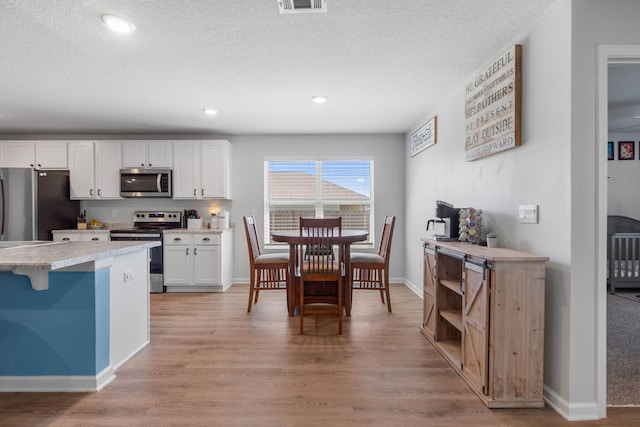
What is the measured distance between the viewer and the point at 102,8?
198 centimetres

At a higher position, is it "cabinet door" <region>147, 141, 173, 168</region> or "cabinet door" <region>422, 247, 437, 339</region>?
"cabinet door" <region>147, 141, 173, 168</region>

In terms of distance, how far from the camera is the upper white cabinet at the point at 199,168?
489 cm

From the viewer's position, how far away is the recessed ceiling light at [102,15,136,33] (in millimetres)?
2057

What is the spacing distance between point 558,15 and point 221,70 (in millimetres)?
2470

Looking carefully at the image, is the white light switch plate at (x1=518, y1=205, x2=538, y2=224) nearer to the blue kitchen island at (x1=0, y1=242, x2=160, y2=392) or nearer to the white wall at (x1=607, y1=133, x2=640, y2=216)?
the blue kitchen island at (x1=0, y1=242, x2=160, y2=392)

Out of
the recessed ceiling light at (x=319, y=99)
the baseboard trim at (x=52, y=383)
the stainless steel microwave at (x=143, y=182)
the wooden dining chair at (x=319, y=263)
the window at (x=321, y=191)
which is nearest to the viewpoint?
the baseboard trim at (x=52, y=383)

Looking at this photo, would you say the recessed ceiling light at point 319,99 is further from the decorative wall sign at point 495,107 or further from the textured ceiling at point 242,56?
the decorative wall sign at point 495,107

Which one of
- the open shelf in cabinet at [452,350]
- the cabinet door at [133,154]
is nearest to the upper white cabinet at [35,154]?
the cabinet door at [133,154]

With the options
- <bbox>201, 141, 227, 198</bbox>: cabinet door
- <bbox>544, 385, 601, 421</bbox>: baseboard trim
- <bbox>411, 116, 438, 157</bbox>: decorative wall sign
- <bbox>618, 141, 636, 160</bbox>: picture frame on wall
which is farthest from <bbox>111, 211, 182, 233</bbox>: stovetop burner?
<bbox>618, 141, 636, 160</bbox>: picture frame on wall

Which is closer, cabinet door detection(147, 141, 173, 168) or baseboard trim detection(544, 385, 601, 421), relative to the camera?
baseboard trim detection(544, 385, 601, 421)

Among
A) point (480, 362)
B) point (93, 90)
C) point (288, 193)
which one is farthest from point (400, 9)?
point (288, 193)

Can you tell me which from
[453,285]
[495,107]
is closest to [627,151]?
[495,107]

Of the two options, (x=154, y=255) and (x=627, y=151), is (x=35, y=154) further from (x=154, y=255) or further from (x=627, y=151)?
(x=627, y=151)

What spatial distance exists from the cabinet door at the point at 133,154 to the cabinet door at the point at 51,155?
89cm
